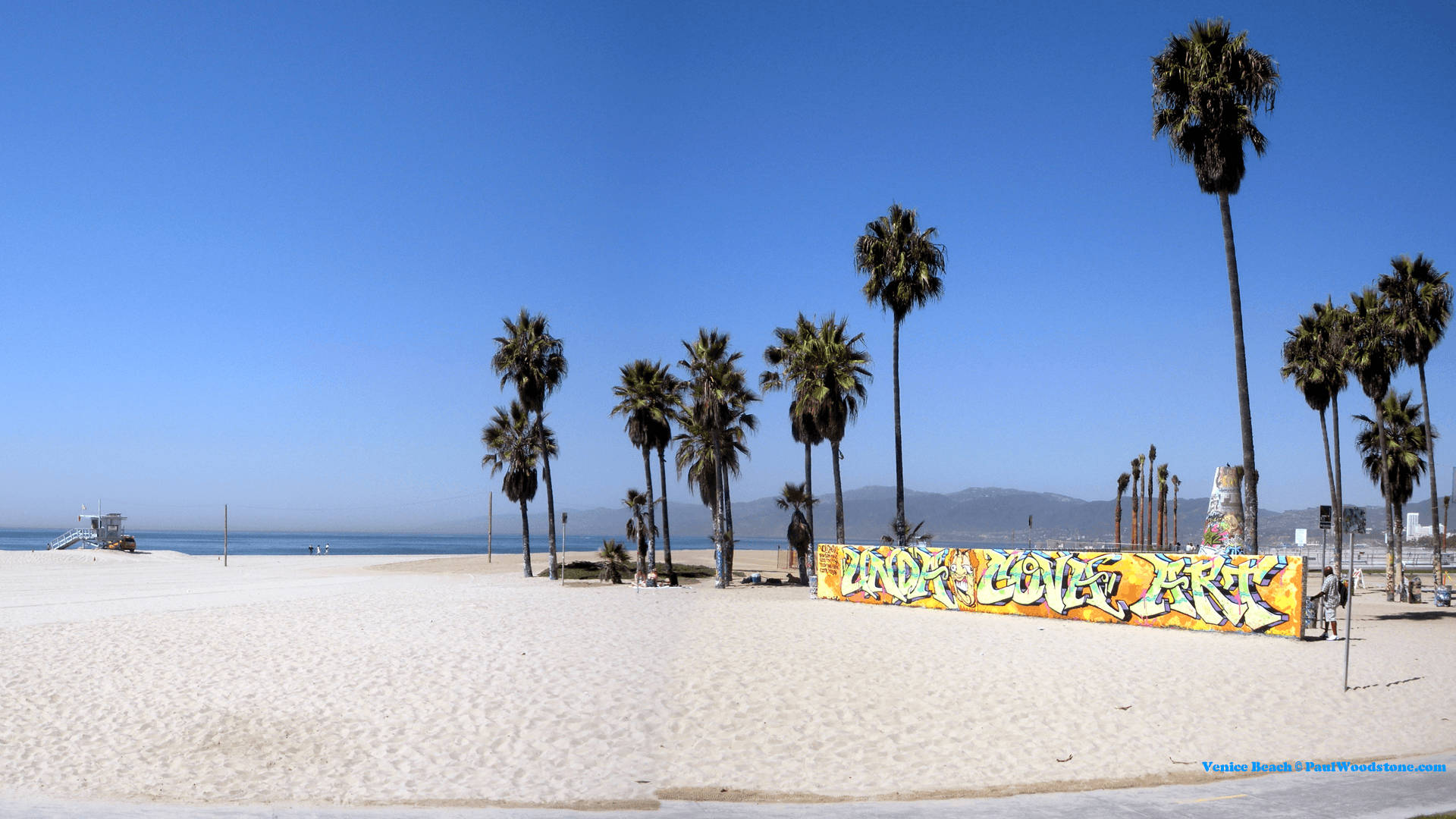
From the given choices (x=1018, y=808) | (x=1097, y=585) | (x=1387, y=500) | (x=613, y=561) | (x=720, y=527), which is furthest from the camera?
(x=1387, y=500)

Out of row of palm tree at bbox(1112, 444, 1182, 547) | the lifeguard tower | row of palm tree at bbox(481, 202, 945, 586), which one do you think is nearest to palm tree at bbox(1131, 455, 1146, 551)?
row of palm tree at bbox(1112, 444, 1182, 547)

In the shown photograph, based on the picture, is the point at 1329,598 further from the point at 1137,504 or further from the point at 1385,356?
the point at 1137,504

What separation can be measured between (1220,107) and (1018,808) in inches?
944

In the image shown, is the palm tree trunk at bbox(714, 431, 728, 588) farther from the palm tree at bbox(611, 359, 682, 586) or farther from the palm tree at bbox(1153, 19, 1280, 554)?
the palm tree at bbox(1153, 19, 1280, 554)

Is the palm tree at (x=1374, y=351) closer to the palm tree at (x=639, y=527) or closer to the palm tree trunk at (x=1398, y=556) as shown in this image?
the palm tree trunk at (x=1398, y=556)

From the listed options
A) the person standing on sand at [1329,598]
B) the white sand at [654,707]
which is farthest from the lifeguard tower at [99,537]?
the person standing on sand at [1329,598]

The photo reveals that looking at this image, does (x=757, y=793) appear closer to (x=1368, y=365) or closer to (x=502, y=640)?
(x=502, y=640)

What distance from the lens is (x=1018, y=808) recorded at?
842cm

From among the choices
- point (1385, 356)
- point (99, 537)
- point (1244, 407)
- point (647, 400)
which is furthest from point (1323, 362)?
point (99, 537)

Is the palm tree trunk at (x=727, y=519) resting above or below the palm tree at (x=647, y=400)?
below

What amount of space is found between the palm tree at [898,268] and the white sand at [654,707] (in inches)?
582

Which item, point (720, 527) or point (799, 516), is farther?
point (799, 516)

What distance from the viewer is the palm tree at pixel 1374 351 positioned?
36.0 metres

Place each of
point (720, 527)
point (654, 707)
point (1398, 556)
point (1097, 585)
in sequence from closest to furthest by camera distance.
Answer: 1. point (654, 707)
2. point (1097, 585)
3. point (1398, 556)
4. point (720, 527)
